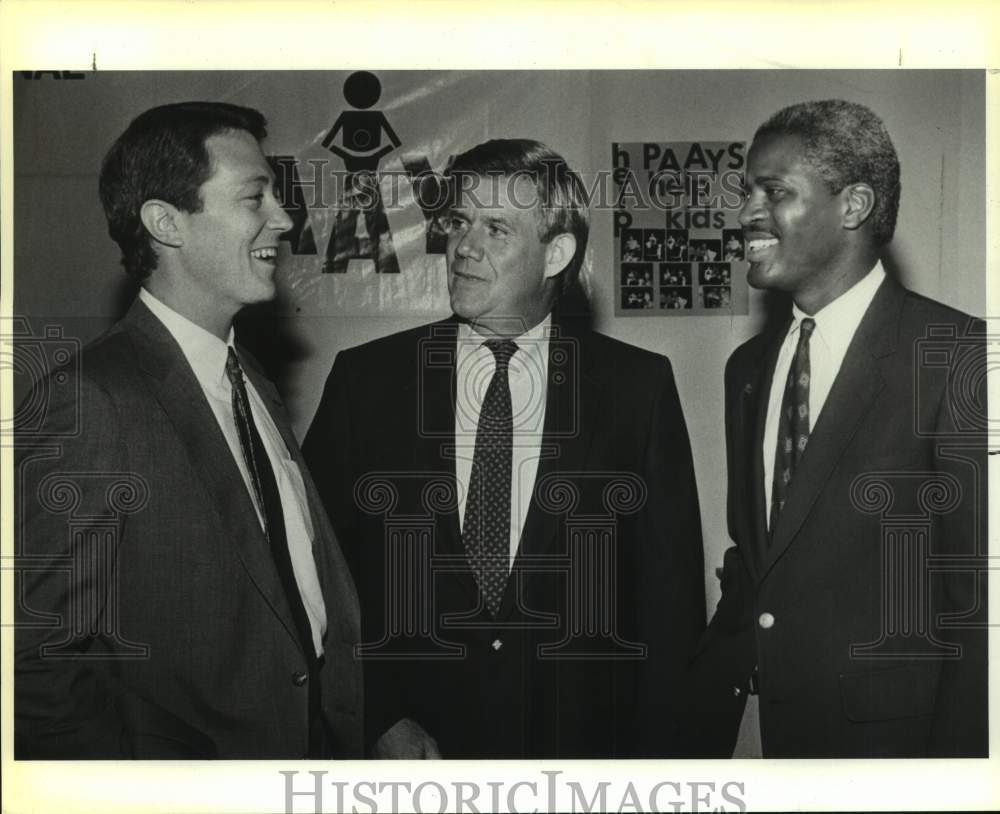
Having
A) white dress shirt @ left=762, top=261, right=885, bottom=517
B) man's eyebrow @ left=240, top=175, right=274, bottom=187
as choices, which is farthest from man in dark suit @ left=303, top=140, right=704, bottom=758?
man's eyebrow @ left=240, top=175, right=274, bottom=187

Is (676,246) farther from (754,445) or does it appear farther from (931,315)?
(931,315)

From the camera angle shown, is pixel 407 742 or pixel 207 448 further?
pixel 407 742

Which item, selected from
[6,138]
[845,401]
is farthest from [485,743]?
[6,138]

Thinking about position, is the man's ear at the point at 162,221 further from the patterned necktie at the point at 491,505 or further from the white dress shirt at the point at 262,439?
the patterned necktie at the point at 491,505

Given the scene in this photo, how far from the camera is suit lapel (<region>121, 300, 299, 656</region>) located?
3162 millimetres

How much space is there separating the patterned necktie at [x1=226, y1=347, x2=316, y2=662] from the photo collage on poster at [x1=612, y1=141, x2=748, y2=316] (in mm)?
1011

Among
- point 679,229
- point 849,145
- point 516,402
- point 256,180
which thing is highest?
point 849,145

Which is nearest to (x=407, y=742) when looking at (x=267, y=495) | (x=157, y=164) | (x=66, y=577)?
(x=267, y=495)

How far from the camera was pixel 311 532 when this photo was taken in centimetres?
326

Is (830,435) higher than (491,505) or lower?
higher

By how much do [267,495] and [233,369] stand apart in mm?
339

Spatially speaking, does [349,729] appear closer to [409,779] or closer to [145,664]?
[409,779]

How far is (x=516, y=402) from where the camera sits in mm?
3275

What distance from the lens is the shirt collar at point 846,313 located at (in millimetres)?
3256
